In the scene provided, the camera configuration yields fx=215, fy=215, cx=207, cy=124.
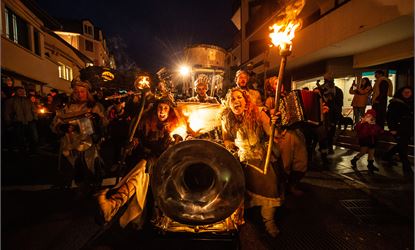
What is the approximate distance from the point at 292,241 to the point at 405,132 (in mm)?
4271

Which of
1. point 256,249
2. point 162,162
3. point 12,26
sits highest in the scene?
point 12,26

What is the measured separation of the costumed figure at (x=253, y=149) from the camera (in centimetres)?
280

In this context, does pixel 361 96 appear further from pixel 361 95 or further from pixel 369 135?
pixel 369 135

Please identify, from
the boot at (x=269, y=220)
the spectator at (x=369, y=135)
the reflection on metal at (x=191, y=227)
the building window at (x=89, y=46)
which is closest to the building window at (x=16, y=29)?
the reflection on metal at (x=191, y=227)

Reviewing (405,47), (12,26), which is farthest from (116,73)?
(405,47)

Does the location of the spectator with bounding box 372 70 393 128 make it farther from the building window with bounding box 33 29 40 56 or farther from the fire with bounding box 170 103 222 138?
the building window with bounding box 33 29 40 56

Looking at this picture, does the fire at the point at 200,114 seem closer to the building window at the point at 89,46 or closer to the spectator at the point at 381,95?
the spectator at the point at 381,95

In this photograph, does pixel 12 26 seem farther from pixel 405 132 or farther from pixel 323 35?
pixel 405 132

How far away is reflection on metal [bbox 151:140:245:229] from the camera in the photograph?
2105 mm

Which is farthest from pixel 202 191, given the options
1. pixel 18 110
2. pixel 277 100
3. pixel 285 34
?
pixel 18 110

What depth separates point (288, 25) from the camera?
2365 mm

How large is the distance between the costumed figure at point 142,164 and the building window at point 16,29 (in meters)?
13.4

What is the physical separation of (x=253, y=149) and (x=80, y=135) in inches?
117

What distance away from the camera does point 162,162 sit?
7.00 ft
